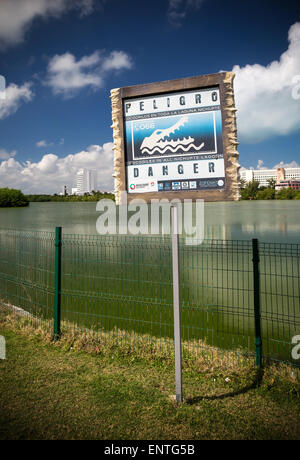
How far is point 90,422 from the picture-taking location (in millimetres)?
3061

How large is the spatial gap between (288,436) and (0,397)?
3.15 m

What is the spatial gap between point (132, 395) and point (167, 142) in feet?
9.66

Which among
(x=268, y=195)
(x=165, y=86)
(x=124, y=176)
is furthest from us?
(x=268, y=195)

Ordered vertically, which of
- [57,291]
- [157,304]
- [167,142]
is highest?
[167,142]

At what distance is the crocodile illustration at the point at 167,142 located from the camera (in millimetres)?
2441

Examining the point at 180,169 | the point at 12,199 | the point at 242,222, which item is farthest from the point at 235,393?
the point at 12,199

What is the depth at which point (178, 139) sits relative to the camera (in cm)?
247

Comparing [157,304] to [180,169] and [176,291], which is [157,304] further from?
[180,169]

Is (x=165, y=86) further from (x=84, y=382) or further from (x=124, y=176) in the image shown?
(x=84, y=382)

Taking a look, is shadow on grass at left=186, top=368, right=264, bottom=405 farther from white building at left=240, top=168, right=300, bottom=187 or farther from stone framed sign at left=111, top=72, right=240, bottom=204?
white building at left=240, top=168, right=300, bottom=187

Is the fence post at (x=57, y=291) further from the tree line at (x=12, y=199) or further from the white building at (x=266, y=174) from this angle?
the white building at (x=266, y=174)

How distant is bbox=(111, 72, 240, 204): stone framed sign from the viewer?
2.39 m

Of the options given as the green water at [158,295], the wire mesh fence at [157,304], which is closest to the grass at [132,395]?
the wire mesh fence at [157,304]

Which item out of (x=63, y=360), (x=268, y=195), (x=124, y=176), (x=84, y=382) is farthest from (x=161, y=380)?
(x=268, y=195)
